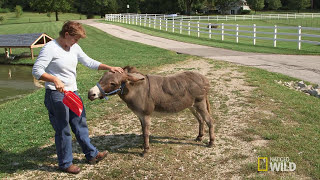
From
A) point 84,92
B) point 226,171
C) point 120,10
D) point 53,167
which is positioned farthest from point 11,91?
point 120,10

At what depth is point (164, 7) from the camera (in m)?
80.2

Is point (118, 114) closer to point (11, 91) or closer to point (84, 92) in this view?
point (84, 92)

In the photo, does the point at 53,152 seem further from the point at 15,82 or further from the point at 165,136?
the point at 15,82

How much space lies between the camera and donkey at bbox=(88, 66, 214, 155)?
4.68m

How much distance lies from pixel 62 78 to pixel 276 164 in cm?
329

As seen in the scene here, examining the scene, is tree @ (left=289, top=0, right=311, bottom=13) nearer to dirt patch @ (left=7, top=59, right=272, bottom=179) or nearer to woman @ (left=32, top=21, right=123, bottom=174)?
dirt patch @ (left=7, top=59, right=272, bottom=179)

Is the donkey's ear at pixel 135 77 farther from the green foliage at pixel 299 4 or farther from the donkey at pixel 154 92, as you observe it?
the green foliage at pixel 299 4

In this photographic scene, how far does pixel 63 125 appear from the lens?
Result: 4441mm

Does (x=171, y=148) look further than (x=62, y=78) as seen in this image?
Yes

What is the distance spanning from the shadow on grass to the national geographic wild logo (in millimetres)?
1115

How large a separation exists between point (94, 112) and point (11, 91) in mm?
6668

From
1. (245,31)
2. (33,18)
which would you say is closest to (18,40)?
(245,31)

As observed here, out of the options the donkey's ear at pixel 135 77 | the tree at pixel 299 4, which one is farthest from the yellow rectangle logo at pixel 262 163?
the tree at pixel 299 4

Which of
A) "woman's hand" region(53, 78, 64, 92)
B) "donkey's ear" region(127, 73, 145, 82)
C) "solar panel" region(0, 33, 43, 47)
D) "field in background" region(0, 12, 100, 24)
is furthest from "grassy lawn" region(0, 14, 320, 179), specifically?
"field in background" region(0, 12, 100, 24)
